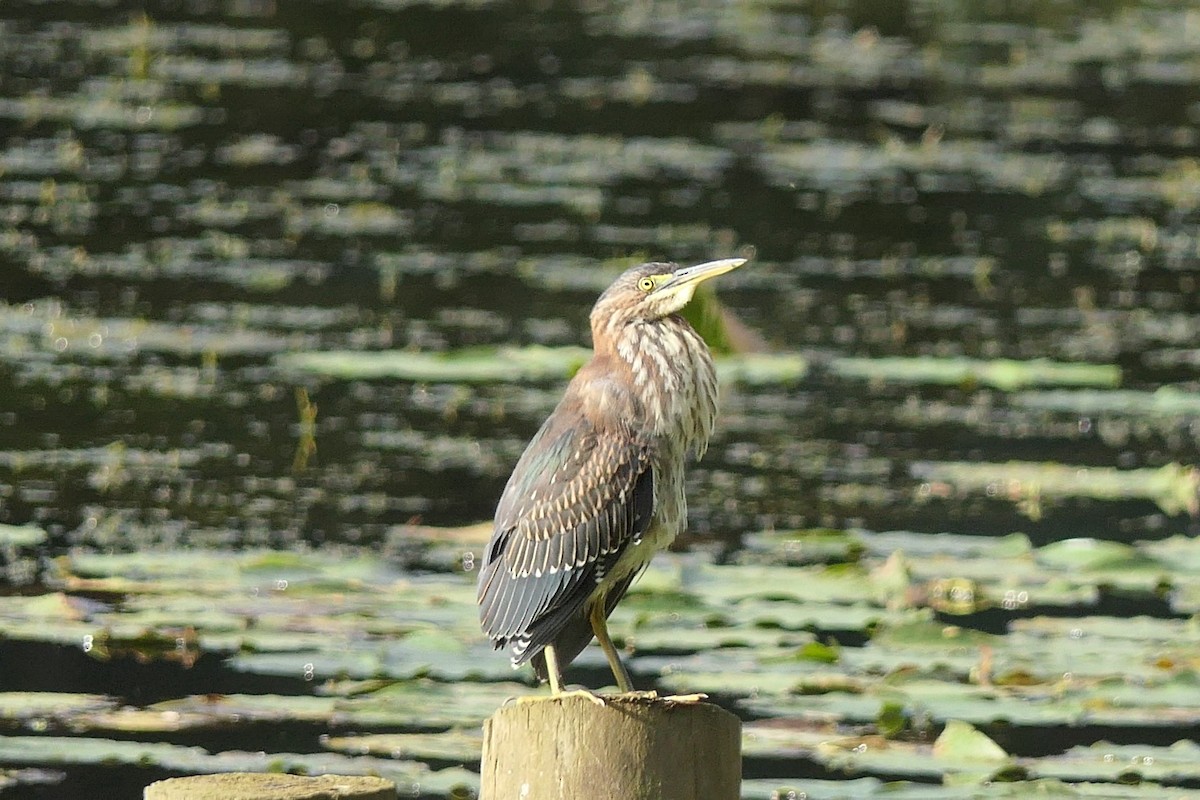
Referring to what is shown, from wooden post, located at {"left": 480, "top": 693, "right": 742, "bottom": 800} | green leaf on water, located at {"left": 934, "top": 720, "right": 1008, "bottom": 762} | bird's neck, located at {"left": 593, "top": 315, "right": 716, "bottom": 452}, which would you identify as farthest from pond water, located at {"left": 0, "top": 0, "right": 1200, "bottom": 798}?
wooden post, located at {"left": 480, "top": 693, "right": 742, "bottom": 800}

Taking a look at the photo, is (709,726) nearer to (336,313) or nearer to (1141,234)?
(336,313)

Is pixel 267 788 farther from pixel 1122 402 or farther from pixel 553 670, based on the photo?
pixel 1122 402

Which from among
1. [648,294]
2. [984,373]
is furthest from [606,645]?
[984,373]

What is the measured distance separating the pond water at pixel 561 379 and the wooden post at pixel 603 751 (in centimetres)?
148

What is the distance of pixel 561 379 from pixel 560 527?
4.57 m

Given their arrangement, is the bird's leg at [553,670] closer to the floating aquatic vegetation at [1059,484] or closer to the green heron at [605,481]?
the green heron at [605,481]

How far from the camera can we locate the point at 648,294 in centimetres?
448

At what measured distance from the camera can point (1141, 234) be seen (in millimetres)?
11664

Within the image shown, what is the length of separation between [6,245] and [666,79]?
5.85m

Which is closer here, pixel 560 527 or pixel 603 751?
pixel 603 751

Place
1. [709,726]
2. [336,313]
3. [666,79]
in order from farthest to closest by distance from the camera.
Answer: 1. [666,79]
2. [336,313]
3. [709,726]

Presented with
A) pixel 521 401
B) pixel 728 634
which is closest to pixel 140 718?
pixel 728 634

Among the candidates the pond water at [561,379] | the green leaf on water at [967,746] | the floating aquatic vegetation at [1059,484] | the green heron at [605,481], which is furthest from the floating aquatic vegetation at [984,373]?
the green heron at [605,481]

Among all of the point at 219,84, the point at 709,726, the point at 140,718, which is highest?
the point at 219,84
